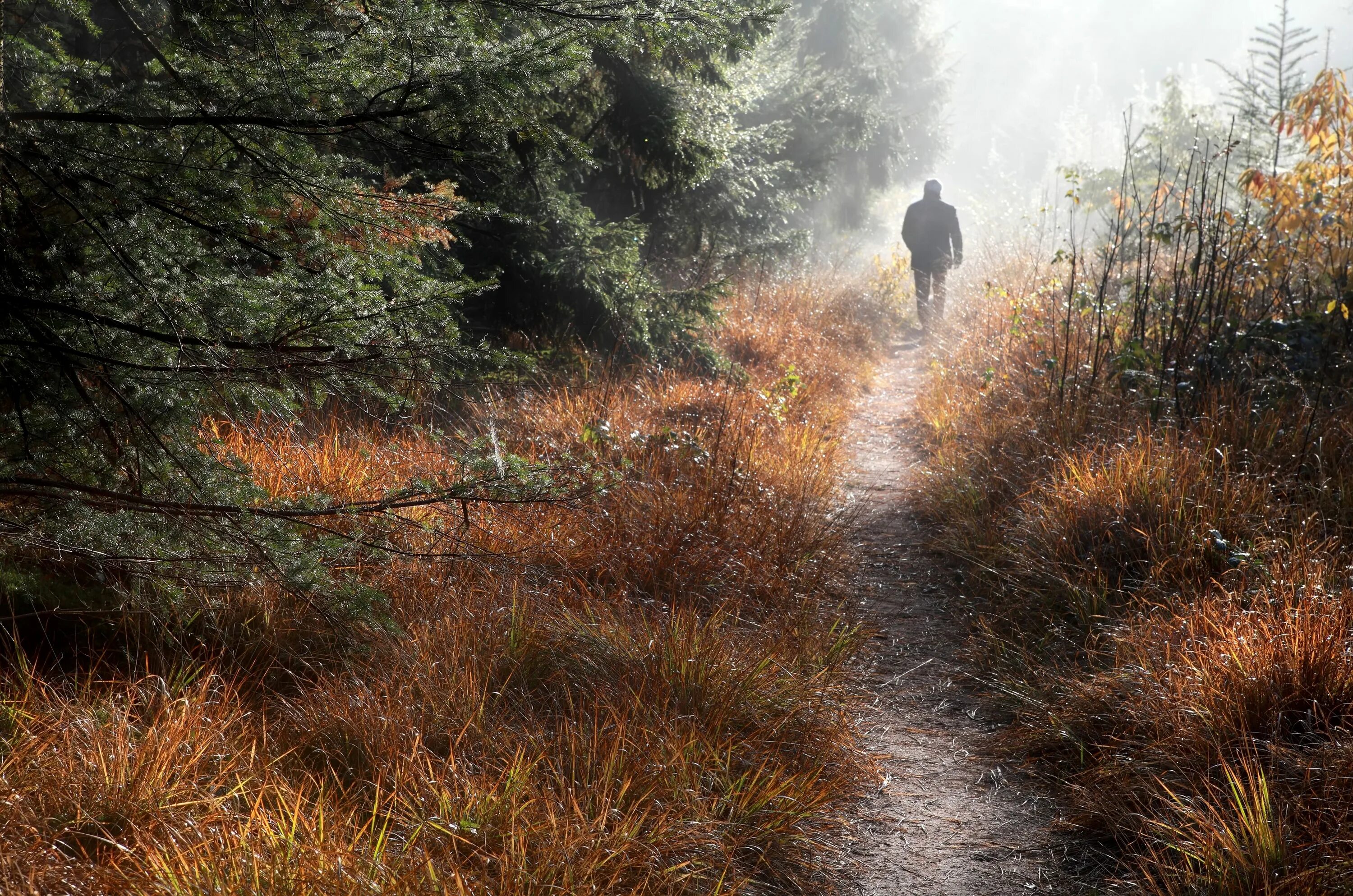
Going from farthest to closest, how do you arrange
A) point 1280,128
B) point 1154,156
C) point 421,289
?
1. point 1154,156
2. point 1280,128
3. point 421,289

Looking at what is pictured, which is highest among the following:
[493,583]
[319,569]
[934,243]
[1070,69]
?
[1070,69]

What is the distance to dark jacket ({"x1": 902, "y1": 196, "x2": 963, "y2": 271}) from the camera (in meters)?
13.5

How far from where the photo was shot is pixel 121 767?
217 cm

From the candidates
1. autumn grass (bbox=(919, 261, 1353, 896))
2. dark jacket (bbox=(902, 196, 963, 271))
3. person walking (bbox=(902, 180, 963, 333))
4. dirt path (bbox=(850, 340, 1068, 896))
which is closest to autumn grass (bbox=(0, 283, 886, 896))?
dirt path (bbox=(850, 340, 1068, 896))

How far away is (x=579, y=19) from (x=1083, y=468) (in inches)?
123

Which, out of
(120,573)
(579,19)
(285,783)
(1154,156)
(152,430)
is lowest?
(285,783)

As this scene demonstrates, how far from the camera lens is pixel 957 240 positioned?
44.6ft

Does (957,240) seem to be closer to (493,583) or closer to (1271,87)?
(1271,87)

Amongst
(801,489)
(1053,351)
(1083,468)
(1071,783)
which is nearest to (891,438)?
(1053,351)

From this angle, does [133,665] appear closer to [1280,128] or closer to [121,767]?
[121,767]

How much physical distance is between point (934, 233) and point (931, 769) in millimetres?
11674

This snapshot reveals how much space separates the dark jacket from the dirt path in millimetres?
9185

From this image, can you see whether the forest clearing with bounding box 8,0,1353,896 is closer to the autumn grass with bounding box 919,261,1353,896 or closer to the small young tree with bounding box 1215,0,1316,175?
the autumn grass with bounding box 919,261,1353,896

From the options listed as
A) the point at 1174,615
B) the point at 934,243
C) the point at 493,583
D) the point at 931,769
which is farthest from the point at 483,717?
the point at 934,243
